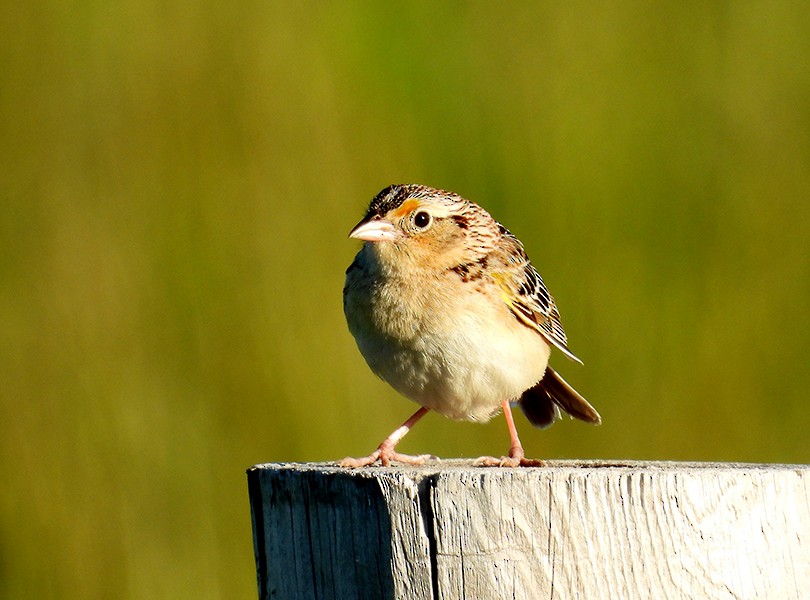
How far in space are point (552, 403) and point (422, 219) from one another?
1027 millimetres

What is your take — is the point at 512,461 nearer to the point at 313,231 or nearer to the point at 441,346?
the point at 441,346

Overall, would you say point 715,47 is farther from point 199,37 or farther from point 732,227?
point 199,37

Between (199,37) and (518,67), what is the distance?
1597 mm

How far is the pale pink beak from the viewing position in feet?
14.5

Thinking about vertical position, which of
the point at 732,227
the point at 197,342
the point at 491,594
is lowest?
the point at 491,594

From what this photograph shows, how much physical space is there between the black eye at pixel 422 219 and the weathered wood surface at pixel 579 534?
5.76 feet

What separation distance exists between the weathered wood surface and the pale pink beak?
1572 mm

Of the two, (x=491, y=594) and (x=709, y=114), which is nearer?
(x=491, y=594)

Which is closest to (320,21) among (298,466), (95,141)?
(95,141)

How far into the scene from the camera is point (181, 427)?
547 cm

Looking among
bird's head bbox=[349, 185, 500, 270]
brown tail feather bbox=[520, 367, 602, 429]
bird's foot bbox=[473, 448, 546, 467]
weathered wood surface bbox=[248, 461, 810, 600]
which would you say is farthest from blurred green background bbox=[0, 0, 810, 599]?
weathered wood surface bbox=[248, 461, 810, 600]

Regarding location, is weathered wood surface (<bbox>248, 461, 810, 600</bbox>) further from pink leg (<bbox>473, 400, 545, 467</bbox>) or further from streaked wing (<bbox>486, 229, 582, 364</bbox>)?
streaked wing (<bbox>486, 229, 582, 364</bbox>)

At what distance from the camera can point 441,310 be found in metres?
4.34

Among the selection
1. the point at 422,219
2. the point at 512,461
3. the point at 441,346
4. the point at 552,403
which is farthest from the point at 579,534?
the point at 552,403
